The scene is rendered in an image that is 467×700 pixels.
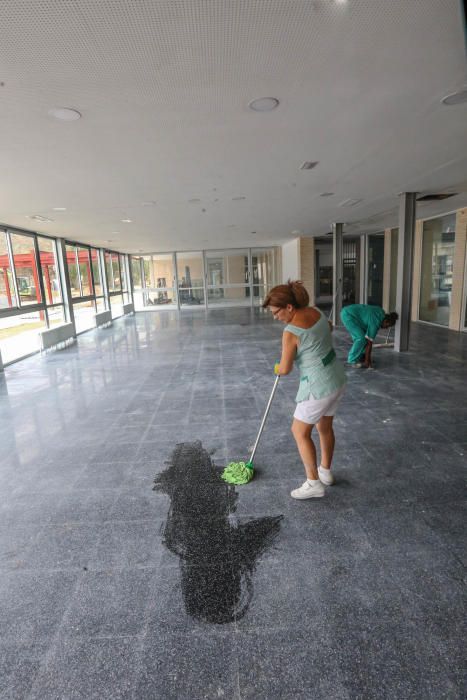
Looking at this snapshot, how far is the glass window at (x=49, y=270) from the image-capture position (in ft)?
31.1

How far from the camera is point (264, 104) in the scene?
116 inches

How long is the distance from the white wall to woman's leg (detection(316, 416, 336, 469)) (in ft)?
37.9

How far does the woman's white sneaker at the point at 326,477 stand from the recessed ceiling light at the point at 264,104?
2.96 meters

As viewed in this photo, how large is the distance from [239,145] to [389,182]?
3.27 metres

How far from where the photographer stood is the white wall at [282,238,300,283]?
14435 millimetres

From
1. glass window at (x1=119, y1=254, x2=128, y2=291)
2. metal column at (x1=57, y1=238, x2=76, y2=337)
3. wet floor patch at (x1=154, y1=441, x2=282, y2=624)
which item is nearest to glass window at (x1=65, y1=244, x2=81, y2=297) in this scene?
metal column at (x1=57, y1=238, x2=76, y2=337)

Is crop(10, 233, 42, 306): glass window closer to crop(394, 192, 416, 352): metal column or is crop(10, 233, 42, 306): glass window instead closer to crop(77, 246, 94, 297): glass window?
crop(77, 246, 94, 297): glass window

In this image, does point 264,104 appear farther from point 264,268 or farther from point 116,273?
point 264,268

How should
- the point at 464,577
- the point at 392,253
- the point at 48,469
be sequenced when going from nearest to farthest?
the point at 464,577, the point at 48,469, the point at 392,253

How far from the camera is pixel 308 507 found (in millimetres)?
2518

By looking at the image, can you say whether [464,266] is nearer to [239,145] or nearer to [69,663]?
[239,145]

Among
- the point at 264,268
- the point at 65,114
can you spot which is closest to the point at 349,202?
the point at 65,114

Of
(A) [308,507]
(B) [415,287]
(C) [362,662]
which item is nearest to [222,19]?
(A) [308,507]

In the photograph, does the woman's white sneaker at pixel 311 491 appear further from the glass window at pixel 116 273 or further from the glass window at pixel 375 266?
the glass window at pixel 116 273
